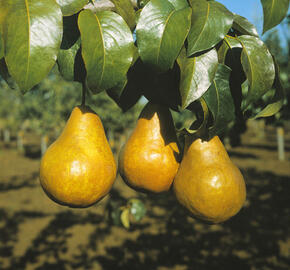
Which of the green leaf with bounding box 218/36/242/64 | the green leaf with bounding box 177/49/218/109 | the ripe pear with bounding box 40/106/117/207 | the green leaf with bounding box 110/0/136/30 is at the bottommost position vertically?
the ripe pear with bounding box 40/106/117/207

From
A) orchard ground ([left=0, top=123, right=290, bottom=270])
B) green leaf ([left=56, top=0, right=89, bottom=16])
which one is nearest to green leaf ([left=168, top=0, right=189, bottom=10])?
Result: green leaf ([left=56, top=0, right=89, bottom=16])

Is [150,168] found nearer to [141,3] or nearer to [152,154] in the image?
[152,154]

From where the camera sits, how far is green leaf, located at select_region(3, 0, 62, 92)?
66 centimetres

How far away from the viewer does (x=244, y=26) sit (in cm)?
88

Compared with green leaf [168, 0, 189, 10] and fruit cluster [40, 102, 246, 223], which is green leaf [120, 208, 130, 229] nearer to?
fruit cluster [40, 102, 246, 223]

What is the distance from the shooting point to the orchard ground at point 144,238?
18.5 ft

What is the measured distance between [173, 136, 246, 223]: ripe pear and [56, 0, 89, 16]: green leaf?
0.55 m

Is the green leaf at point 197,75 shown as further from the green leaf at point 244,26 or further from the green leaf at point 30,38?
the green leaf at point 30,38

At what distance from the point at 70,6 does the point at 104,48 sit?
0.46 ft

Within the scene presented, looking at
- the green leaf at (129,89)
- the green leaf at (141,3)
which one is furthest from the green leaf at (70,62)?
the green leaf at (141,3)

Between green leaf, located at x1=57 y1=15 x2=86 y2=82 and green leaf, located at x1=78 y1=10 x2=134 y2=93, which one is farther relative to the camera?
green leaf, located at x1=57 y1=15 x2=86 y2=82

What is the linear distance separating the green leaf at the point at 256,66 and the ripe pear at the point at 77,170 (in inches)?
18.8

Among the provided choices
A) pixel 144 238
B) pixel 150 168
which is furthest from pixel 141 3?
pixel 144 238

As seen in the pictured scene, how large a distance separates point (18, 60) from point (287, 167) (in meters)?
14.7
